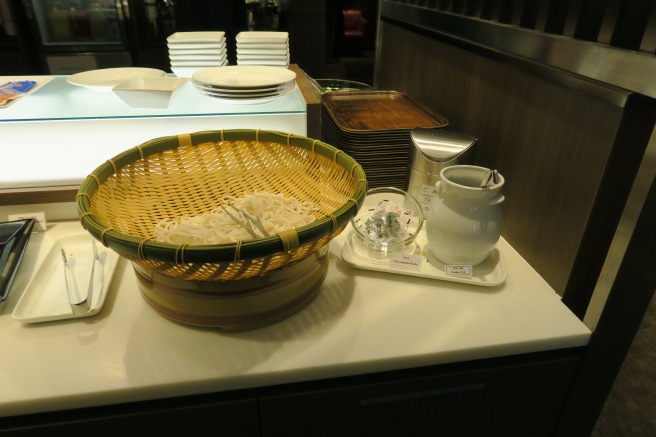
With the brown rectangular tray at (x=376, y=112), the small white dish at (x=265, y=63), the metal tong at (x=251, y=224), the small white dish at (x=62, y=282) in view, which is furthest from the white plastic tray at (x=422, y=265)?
the small white dish at (x=265, y=63)

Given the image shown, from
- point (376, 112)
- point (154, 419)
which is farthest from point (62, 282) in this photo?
point (376, 112)

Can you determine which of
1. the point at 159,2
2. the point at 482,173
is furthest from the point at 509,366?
the point at 159,2

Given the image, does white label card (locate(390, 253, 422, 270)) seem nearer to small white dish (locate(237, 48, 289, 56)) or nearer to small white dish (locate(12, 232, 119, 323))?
small white dish (locate(12, 232, 119, 323))

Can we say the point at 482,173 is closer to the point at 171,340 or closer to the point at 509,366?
the point at 509,366

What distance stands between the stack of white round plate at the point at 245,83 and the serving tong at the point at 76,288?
17.7 inches

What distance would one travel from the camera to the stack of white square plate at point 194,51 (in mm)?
1245

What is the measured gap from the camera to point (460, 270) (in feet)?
3.08

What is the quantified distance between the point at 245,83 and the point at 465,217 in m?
0.62

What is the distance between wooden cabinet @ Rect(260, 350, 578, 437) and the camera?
31.2 inches

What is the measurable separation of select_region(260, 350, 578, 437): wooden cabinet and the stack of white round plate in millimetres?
651

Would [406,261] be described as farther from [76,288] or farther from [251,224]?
[76,288]

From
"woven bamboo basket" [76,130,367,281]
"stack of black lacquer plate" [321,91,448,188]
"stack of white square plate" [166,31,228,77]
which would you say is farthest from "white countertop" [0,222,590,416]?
"stack of white square plate" [166,31,228,77]

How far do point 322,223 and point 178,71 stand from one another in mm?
851

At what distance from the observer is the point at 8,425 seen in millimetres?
708
